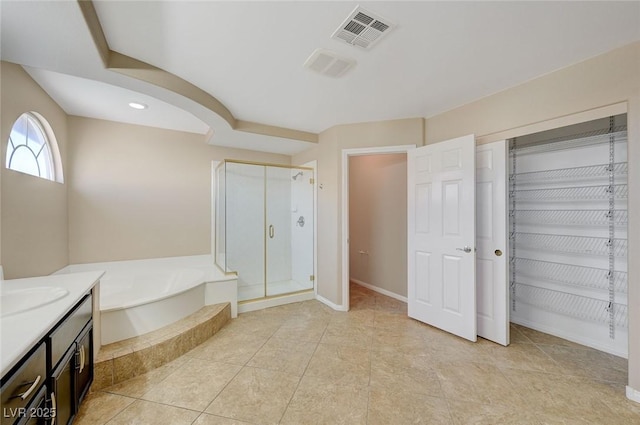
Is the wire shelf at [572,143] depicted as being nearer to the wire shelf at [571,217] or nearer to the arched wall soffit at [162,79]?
the wire shelf at [571,217]

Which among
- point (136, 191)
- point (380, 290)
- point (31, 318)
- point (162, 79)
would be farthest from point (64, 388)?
point (380, 290)

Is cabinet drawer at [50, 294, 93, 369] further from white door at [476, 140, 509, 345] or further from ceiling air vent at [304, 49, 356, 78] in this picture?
white door at [476, 140, 509, 345]

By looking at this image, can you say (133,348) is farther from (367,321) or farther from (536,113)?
(536,113)

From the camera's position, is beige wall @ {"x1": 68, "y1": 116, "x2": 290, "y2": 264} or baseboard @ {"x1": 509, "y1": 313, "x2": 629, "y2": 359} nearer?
baseboard @ {"x1": 509, "y1": 313, "x2": 629, "y2": 359}

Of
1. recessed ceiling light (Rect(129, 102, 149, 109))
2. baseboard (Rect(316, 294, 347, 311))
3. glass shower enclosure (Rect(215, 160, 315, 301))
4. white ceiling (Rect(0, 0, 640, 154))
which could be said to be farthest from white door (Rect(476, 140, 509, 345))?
recessed ceiling light (Rect(129, 102, 149, 109))

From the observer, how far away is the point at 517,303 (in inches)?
113

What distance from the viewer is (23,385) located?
3.11 ft

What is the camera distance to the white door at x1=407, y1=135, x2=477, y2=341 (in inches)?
95.7

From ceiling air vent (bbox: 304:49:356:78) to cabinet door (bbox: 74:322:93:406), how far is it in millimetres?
2318

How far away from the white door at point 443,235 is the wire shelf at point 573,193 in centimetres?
91

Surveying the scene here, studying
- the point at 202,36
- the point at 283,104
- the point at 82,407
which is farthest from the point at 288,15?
the point at 82,407

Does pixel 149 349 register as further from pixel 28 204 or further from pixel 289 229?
pixel 289 229

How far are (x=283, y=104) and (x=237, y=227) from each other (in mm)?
1855

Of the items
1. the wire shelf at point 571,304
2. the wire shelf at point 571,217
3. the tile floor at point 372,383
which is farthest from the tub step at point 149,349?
the wire shelf at point 571,217
